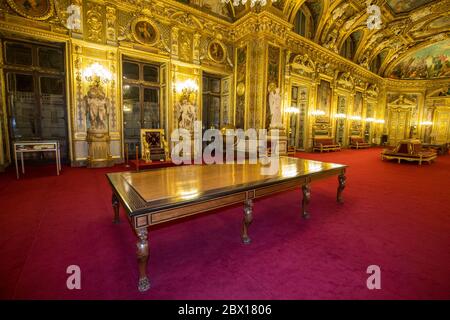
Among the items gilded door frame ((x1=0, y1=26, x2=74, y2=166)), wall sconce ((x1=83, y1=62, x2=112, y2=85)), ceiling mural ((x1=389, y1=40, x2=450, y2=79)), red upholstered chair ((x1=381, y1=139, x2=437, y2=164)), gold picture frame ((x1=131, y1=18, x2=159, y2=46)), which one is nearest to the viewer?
gilded door frame ((x1=0, y1=26, x2=74, y2=166))

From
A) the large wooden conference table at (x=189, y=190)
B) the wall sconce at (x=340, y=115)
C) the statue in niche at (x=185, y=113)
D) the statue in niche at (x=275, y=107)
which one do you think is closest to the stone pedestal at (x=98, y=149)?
the statue in niche at (x=185, y=113)

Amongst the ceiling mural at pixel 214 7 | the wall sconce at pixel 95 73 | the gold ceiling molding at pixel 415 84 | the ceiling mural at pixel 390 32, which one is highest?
the ceiling mural at pixel 390 32

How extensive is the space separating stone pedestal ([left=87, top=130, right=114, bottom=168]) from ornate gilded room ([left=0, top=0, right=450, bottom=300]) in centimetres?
5

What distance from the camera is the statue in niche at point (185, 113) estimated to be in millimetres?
8914

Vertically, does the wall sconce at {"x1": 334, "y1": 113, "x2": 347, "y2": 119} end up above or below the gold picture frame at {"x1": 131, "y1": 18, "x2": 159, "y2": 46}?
below

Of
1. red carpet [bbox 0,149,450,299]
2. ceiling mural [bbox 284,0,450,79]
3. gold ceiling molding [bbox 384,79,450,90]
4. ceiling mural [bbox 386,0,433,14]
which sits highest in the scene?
ceiling mural [bbox 386,0,433,14]

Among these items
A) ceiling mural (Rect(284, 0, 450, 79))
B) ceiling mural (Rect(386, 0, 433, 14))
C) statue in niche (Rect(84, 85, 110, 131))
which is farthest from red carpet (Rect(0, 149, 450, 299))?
ceiling mural (Rect(386, 0, 433, 14))

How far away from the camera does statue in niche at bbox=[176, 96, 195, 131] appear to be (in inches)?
351

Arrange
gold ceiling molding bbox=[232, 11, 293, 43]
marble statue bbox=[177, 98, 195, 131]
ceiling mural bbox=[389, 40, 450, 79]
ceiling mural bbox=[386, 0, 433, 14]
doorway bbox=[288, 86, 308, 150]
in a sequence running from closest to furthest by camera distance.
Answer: marble statue bbox=[177, 98, 195, 131] < gold ceiling molding bbox=[232, 11, 293, 43] < ceiling mural bbox=[386, 0, 433, 14] < doorway bbox=[288, 86, 308, 150] < ceiling mural bbox=[389, 40, 450, 79]

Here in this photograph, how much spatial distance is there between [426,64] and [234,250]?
2454 cm

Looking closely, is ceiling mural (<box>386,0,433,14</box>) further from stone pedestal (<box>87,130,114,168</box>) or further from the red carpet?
stone pedestal (<box>87,130,114,168</box>)

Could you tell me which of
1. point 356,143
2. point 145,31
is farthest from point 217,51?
point 356,143

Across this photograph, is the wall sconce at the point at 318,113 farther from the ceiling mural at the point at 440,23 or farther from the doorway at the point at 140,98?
the ceiling mural at the point at 440,23

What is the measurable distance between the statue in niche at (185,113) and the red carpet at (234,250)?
5.18 meters
